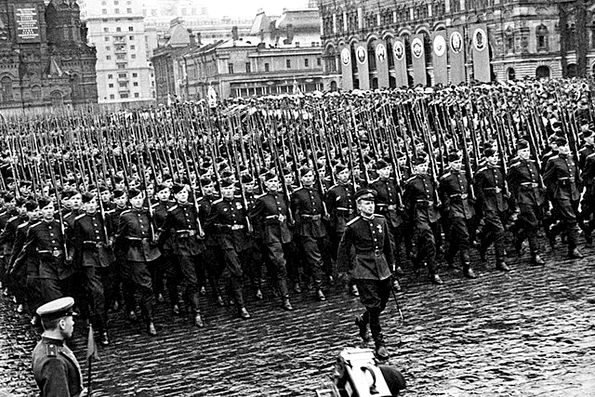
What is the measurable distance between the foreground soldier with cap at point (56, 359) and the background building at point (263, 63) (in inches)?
2683

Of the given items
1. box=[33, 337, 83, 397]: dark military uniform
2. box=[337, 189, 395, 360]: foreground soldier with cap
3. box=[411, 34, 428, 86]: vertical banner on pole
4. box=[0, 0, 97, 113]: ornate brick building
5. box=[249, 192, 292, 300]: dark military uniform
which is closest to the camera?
box=[33, 337, 83, 397]: dark military uniform

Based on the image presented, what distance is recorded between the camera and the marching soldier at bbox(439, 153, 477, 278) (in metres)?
12.5

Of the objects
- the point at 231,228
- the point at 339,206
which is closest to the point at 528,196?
the point at 339,206

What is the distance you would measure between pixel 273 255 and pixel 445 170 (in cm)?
344

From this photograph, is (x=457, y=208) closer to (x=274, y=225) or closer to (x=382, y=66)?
(x=274, y=225)

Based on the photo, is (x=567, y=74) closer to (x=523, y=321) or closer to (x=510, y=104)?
(x=510, y=104)

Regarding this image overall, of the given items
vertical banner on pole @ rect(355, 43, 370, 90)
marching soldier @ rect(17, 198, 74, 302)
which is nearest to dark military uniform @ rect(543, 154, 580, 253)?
marching soldier @ rect(17, 198, 74, 302)

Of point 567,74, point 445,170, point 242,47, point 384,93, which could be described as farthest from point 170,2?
point 445,170

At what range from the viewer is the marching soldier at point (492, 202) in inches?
495

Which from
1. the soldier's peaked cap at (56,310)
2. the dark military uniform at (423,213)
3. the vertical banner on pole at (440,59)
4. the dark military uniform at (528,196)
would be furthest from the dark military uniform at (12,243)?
the vertical banner on pole at (440,59)

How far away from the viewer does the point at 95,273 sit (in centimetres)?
1125

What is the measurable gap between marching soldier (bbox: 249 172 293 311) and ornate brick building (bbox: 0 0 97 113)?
223 feet

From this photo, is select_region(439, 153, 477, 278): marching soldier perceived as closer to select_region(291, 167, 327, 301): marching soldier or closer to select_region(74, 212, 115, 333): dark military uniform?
select_region(291, 167, 327, 301): marching soldier

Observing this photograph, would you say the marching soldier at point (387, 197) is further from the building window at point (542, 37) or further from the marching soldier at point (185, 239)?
the building window at point (542, 37)
